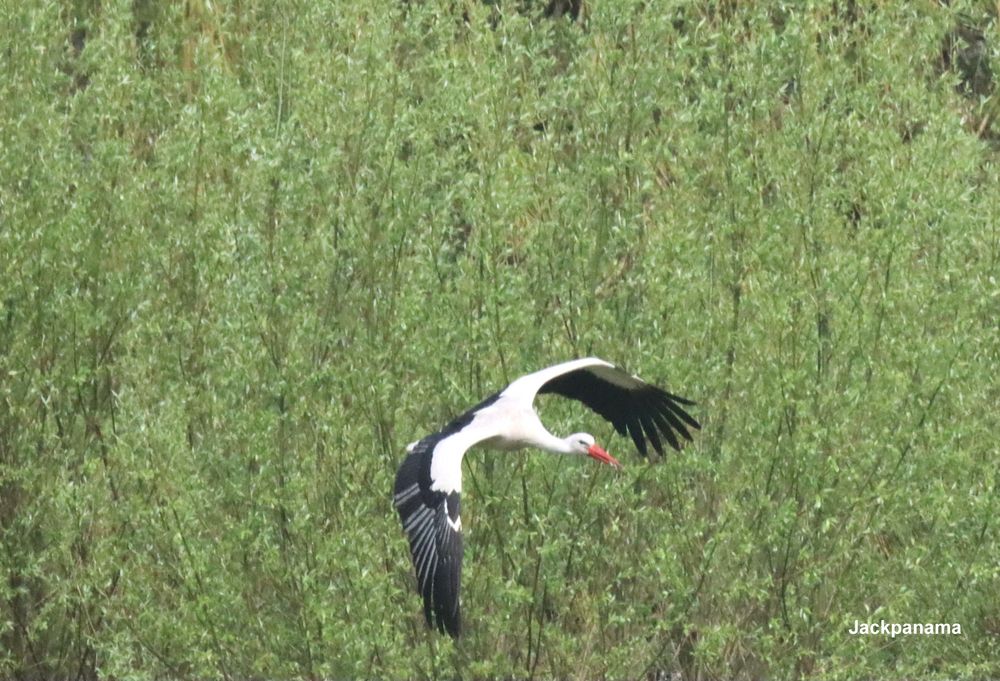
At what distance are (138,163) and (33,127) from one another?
2.51 ft

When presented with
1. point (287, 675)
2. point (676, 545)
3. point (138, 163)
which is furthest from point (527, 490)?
point (138, 163)

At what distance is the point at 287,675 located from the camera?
10.4 metres

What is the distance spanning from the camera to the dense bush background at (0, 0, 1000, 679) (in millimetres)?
10516

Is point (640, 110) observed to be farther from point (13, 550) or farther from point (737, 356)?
point (13, 550)

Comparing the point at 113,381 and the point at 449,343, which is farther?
the point at 113,381

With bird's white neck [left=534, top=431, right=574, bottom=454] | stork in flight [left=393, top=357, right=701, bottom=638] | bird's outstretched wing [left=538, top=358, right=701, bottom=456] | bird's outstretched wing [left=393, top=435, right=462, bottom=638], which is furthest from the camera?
bird's outstretched wing [left=538, top=358, right=701, bottom=456]

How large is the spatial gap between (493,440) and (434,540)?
1196mm

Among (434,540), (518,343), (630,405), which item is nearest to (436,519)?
(434,540)

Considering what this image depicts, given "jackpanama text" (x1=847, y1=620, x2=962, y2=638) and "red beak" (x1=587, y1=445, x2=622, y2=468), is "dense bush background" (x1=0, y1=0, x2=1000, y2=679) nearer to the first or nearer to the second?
"jackpanama text" (x1=847, y1=620, x2=962, y2=638)

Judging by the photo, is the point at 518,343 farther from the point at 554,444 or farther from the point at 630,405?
the point at 554,444

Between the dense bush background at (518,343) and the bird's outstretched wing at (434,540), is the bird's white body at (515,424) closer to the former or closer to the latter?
the bird's outstretched wing at (434,540)

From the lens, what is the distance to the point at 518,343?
35.5ft

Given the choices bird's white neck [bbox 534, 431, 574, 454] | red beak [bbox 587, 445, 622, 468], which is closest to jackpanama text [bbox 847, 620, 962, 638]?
red beak [bbox 587, 445, 622, 468]

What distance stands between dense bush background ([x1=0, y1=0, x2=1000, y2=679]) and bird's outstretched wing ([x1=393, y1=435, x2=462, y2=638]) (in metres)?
1.43
